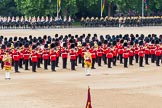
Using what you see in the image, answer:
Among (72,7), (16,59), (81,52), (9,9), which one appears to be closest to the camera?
(16,59)

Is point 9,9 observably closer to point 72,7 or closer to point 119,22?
point 72,7

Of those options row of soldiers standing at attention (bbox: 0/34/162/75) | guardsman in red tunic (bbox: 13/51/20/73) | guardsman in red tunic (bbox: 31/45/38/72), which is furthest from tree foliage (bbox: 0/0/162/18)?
guardsman in red tunic (bbox: 13/51/20/73)

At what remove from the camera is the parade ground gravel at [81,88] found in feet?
67.2

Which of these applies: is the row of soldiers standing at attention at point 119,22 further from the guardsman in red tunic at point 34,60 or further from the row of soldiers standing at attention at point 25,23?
the guardsman in red tunic at point 34,60

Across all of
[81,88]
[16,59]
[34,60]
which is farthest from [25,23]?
[81,88]

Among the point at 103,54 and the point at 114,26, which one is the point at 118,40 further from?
the point at 114,26

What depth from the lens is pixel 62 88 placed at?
2373cm

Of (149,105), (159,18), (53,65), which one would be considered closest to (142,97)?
(149,105)

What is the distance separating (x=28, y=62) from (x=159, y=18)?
44.7 meters

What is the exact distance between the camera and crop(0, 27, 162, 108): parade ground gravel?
20.5 meters

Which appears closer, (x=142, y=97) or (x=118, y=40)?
(x=142, y=97)

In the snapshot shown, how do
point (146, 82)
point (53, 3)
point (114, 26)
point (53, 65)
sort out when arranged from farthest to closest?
point (53, 3), point (114, 26), point (53, 65), point (146, 82)

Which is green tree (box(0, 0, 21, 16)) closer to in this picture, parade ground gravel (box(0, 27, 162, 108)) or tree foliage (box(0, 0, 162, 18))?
tree foliage (box(0, 0, 162, 18))

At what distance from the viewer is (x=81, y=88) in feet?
78.1
